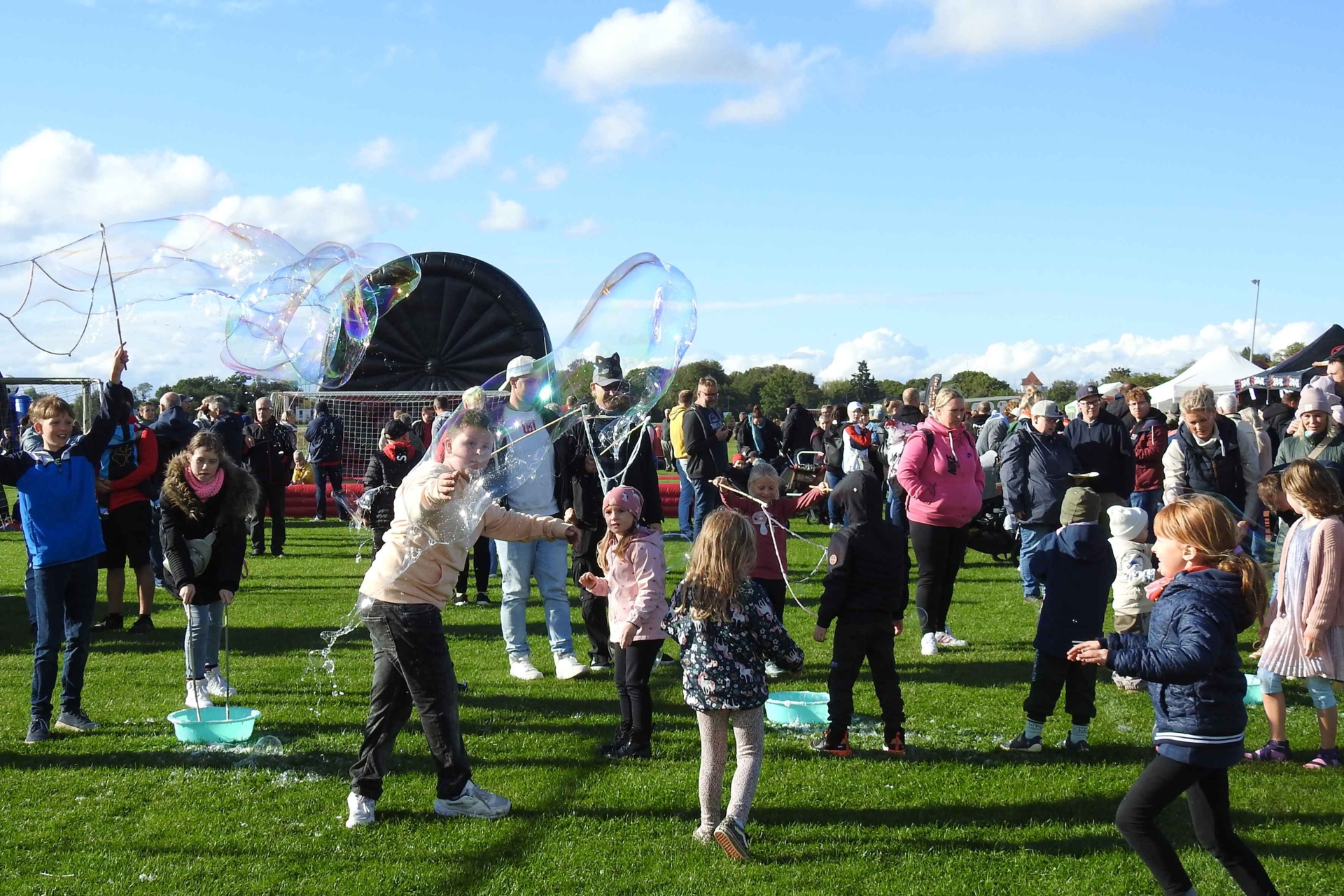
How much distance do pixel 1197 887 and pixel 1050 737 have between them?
6.37 feet

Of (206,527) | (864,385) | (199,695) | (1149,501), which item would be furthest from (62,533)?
(864,385)

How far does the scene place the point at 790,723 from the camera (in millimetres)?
6520

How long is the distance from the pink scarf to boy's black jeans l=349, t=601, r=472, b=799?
2.14 m

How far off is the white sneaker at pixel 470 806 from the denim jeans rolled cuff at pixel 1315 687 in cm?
386

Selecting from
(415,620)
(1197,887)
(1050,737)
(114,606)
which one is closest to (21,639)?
(114,606)

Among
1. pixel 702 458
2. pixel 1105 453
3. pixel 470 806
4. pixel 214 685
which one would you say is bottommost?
pixel 214 685

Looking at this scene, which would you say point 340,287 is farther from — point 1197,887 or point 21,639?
point 1197,887

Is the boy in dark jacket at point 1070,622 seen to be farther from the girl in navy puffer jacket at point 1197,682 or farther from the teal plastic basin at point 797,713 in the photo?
the girl in navy puffer jacket at point 1197,682

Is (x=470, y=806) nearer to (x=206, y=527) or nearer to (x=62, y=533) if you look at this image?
(x=206, y=527)

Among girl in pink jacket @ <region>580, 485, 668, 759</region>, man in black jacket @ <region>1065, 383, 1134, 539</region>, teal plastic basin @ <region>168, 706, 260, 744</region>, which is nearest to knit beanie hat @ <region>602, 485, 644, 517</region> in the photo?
girl in pink jacket @ <region>580, 485, 668, 759</region>

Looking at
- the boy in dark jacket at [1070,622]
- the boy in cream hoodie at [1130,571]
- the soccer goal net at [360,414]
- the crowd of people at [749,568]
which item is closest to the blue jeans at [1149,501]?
the crowd of people at [749,568]

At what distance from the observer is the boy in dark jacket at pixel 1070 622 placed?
5875 mm

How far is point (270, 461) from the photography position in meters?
14.1

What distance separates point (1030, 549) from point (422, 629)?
6962mm
